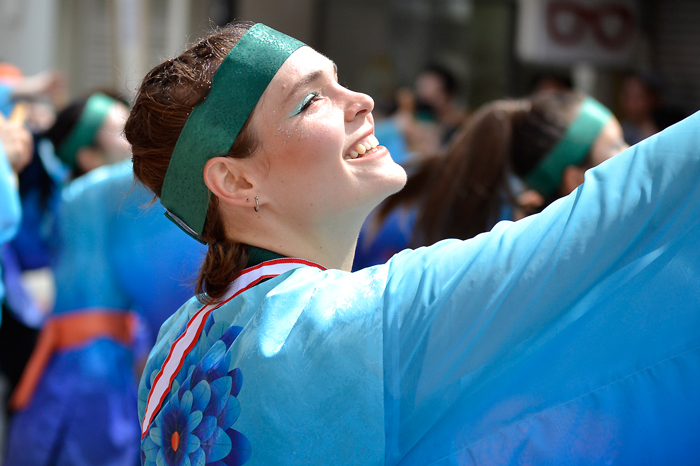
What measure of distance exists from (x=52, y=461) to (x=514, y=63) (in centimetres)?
597

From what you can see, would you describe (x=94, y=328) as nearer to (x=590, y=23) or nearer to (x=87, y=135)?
(x=87, y=135)

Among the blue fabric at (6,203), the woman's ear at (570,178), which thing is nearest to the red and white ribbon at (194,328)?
the blue fabric at (6,203)

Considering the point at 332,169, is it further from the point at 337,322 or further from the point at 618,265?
the point at 618,265

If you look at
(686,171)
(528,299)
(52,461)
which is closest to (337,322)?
(528,299)

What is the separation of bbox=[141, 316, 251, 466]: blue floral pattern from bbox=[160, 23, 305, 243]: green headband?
0.26 metres

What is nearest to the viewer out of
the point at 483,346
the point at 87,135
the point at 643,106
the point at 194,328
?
the point at 483,346

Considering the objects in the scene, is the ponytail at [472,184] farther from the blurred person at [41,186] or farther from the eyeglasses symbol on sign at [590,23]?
the eyeglasses symbol on sign at [590,23]

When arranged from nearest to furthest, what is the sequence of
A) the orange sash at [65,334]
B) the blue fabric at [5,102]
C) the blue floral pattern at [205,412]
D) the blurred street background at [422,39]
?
1. the blue floral pattern at [205,412]
2. the blue fabric at [5,102]
3. the orange sash at [65,334]
4. the blurred street background at [422,39]

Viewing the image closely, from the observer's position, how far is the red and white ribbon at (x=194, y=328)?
123 centimetres

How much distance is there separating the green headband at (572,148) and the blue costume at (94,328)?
148cm

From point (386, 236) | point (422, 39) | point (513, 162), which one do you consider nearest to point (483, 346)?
point (513, 162)

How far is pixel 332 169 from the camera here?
1.25 metres

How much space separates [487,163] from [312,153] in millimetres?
1512

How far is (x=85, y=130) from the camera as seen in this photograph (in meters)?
3.95
